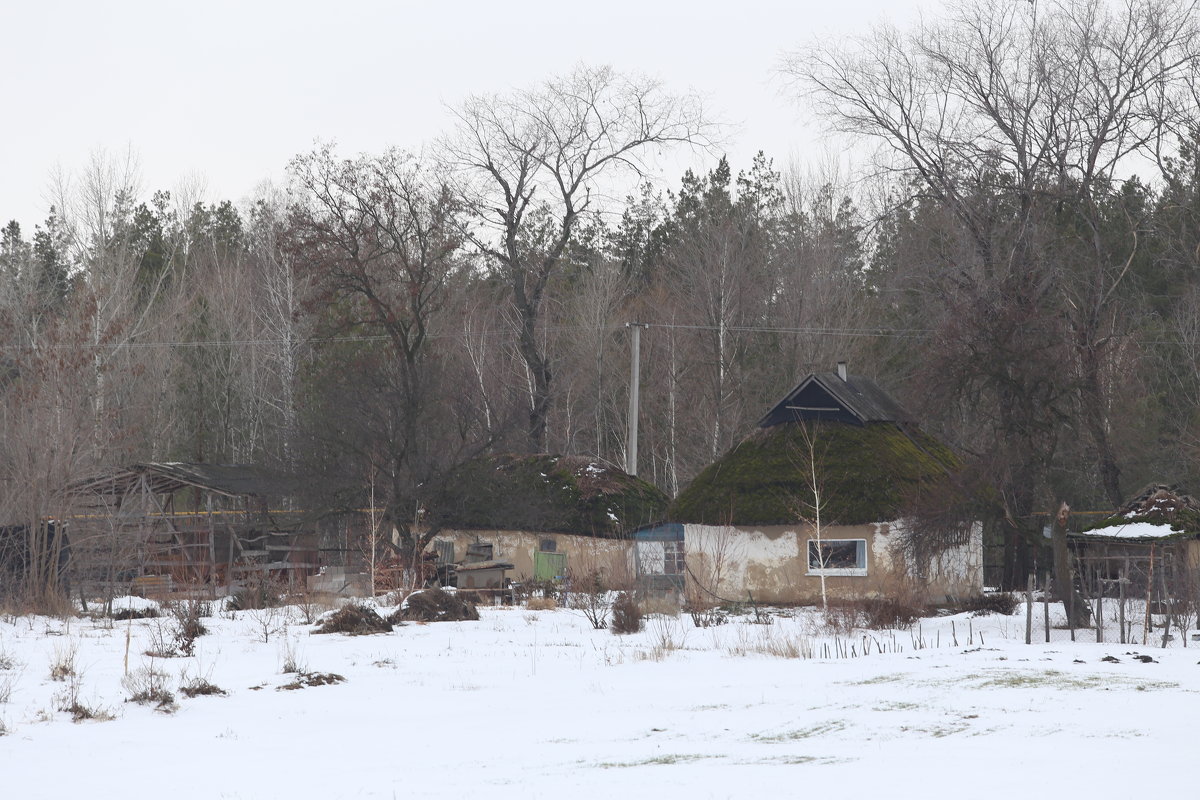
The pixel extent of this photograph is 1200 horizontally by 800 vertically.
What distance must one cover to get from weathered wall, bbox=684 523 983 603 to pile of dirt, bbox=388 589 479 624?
6487 mm

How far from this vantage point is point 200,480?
34531mm

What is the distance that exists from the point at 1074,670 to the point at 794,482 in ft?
47.3

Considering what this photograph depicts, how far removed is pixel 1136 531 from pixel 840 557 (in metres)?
6.91

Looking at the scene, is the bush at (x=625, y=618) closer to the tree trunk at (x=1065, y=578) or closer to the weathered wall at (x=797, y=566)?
the weathered wall at (x=797, y=566)

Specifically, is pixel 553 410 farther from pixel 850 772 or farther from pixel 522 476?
pixel 850 772

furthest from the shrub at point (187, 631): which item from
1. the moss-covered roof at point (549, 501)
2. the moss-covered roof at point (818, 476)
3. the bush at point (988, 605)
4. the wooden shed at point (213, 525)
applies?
the bush at point (988, 605)

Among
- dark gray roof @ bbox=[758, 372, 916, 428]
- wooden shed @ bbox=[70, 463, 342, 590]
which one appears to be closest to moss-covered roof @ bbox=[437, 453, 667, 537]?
wooden shed @ bbox=[70, 463, 342, 590]

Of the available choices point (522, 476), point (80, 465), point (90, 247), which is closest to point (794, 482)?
point (522, 476)

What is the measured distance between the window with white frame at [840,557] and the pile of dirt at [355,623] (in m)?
11.1

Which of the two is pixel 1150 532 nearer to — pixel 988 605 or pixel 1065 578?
pixel 988 605

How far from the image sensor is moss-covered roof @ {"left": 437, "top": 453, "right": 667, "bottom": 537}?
36.2 m

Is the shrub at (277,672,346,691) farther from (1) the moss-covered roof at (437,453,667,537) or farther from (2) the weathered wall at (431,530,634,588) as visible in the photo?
(1) the moss-covered roof at (437,453,667,537)

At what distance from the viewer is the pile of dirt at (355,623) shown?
2230 centimetres

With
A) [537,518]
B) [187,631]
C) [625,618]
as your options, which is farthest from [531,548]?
[187,631]
